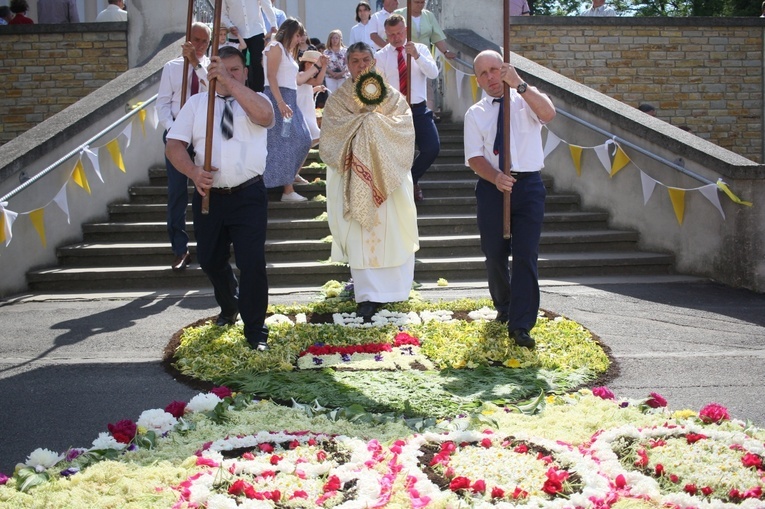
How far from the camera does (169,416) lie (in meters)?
5.43

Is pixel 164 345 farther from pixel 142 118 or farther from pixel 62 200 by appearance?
pixel 142 118

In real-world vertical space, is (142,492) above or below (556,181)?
below

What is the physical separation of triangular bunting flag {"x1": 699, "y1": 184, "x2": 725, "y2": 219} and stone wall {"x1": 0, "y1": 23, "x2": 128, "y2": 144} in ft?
29.4

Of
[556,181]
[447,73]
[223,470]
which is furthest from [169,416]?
[447,73]

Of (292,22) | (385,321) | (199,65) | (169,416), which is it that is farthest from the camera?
(292,22)

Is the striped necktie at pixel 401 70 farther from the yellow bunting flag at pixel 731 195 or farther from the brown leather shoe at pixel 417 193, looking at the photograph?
the yellow bunting flag at pixel 731 195

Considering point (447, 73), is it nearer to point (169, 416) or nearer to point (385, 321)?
point (385, 321)

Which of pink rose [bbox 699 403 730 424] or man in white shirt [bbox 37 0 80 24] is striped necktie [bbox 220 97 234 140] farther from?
man in white shirt [bbox 37 0 80 24]

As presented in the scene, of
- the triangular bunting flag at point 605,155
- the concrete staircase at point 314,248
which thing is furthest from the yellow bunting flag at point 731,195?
the triangular bunting flag at point 605,155

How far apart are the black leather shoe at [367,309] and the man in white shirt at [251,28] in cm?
301

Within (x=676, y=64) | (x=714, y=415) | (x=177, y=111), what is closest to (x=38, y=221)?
(x=177, y=111)

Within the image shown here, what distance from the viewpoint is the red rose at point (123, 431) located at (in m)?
5.09

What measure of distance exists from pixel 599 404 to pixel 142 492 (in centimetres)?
258

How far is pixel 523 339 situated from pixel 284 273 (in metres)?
3.67
